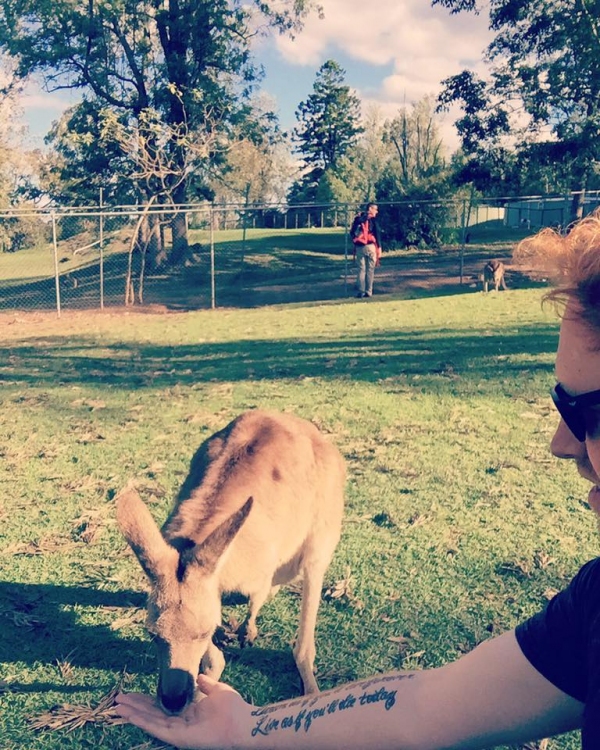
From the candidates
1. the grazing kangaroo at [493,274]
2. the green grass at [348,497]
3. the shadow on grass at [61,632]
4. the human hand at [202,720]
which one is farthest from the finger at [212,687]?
the grazing kangaroo at [493,274]

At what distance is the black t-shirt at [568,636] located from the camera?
4.85 feet

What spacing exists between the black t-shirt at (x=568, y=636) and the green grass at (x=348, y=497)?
1.53 m

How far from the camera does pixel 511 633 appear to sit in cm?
166

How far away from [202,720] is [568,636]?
3.05ft

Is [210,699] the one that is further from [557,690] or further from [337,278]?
[337,278]

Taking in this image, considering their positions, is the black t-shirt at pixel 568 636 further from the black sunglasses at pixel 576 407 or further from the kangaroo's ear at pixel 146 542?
the kangaroo's ear at pixel 146 542

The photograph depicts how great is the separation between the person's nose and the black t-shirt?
278 millimetres

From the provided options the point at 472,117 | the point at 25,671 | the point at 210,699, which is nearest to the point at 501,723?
the point at 210,699

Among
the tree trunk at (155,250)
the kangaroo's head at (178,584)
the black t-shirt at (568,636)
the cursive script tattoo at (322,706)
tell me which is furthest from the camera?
the tree trunk at (155,250)

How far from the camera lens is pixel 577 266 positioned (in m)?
1.35

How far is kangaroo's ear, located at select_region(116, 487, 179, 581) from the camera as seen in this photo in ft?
8.48

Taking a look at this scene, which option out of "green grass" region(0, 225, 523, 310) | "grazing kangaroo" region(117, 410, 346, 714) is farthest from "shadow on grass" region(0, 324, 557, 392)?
"green grass" region(0, 225, 523, 310)

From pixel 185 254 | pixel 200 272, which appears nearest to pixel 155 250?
pixel 185 254

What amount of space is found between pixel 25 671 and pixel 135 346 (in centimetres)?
914
